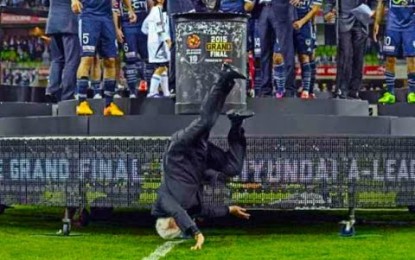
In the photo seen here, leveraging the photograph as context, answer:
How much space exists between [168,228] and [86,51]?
4393mm

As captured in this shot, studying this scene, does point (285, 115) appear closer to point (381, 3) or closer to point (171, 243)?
point (171, 243)

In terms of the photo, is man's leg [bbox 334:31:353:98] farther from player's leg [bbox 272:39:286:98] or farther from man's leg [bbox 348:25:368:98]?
player's leg [bbox 272:39:286:98]

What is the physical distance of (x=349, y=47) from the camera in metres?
17.6

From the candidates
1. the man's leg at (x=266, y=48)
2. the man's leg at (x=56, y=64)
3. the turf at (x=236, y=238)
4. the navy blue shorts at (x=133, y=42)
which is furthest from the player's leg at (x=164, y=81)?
the turf at (x=236, y=238)

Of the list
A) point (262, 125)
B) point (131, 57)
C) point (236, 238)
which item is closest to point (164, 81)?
point (131, 57)

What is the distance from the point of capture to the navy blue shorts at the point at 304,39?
55.7 ft

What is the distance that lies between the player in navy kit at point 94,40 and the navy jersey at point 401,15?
14.6 ft

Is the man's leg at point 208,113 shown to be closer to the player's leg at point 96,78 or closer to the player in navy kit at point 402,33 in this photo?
the player's leg at point 96,78

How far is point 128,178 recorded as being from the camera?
42.4 feet

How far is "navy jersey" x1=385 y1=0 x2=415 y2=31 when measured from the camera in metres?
17.1

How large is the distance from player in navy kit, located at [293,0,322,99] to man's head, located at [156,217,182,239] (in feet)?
19.1

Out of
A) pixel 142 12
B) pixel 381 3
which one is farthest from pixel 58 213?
pixel 381 3

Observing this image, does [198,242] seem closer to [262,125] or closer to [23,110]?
[262,125]

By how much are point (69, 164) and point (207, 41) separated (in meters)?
2.45
